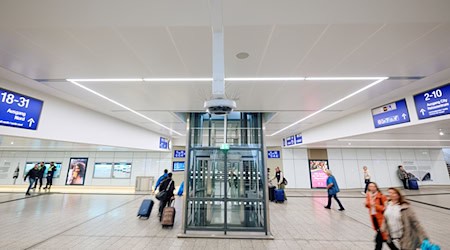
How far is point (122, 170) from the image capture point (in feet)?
41.1

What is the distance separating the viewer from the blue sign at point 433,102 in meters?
3.41

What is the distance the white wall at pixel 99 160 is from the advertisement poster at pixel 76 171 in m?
0.28

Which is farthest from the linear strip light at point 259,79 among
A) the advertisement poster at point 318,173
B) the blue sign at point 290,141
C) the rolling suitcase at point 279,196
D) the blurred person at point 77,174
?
the blurred person at point 77,174

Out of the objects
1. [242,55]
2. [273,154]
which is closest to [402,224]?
[242,55]

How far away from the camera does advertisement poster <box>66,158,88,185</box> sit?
12.7 metres

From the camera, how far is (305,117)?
6.26 metres

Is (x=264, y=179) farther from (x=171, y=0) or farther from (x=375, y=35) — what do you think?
(x=171, y=0)

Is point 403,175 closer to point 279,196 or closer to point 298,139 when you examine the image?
point 298,139

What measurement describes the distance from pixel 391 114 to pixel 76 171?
17.1 meters

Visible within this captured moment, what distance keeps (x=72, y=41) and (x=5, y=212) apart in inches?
301

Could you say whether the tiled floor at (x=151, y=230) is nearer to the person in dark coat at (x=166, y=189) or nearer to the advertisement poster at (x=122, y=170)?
the person in dark coat at (x=166, y=189)

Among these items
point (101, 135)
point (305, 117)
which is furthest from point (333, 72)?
point (101, 135)

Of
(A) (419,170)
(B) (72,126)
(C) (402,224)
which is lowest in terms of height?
(C) (402,224)

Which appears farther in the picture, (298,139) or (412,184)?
(412,184)
